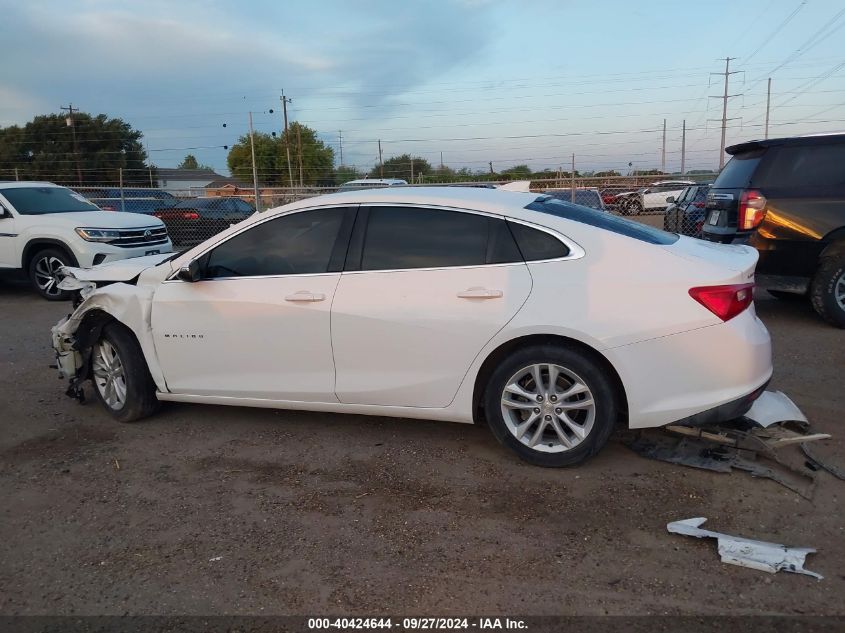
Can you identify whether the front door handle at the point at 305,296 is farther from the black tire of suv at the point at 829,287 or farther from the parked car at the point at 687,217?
the parked car at the point at 687,217

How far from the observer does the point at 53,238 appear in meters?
9.70

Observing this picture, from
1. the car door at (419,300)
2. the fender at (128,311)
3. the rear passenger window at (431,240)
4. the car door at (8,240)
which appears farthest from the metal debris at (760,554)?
the car door at (8,240)

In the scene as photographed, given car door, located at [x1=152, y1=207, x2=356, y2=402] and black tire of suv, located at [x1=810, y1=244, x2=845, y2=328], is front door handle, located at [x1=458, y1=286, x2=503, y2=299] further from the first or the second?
black tire of suv, located at [x1=810, y1=244, x2=845, y2=328]

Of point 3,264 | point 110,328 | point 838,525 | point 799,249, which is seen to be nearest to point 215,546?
point 110,328

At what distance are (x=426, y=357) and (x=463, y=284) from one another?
1.61ft

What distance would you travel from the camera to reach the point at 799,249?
6.89 meters

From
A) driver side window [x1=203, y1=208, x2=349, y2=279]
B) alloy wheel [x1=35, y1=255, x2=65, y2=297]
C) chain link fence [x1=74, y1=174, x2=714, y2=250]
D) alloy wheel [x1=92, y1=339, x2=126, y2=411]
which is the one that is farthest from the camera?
chain link fence [x1=74, y1=174, x2=714, y2=250]

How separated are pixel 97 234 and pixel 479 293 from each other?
787 centimetres

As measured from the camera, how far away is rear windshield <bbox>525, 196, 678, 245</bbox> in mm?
3985

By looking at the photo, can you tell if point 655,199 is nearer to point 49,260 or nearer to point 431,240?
point 49,260

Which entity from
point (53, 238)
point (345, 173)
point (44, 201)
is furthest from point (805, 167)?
point (345, 173)

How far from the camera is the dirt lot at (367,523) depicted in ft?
9.17

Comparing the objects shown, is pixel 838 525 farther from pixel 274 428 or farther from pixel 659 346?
pixel 274 428

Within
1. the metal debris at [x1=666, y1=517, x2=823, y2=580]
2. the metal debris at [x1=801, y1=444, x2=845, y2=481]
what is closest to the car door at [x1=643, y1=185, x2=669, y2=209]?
the metal debris at [x1=801, y1=444, x2=845, y2=481]
